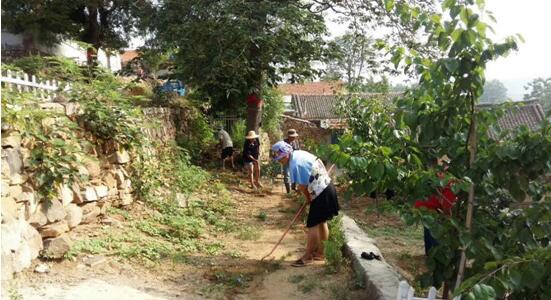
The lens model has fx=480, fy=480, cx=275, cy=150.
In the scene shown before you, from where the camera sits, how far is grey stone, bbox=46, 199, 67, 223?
4.65 metres

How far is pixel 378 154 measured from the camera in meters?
2.75

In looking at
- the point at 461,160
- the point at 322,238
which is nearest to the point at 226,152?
the point at 322,238

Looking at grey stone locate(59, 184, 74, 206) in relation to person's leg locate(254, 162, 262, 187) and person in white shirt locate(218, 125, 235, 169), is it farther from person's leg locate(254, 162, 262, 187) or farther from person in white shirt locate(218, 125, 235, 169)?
person in white shirt locate(218, 125, 235, 169)

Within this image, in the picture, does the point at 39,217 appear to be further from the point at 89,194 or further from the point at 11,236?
the point at 89,194

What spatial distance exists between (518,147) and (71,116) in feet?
16.0

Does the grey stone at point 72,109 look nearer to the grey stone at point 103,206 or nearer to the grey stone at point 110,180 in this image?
the grey stone at point 110,180

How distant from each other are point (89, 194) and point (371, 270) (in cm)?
331

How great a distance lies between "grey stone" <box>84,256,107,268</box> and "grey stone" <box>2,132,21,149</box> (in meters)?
1.25

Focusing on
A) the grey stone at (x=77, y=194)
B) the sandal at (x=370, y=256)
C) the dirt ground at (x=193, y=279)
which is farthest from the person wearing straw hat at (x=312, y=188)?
the grey stone at (x=77, y=194)

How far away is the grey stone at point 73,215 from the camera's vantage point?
507cm

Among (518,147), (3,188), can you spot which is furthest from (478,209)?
(3,188)

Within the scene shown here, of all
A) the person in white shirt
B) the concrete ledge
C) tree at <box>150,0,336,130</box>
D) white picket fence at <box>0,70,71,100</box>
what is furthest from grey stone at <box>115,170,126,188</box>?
the person in white shirt

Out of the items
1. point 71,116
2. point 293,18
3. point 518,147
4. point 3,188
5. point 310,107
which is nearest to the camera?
point 518,147

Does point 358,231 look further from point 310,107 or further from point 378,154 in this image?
point 310,107
